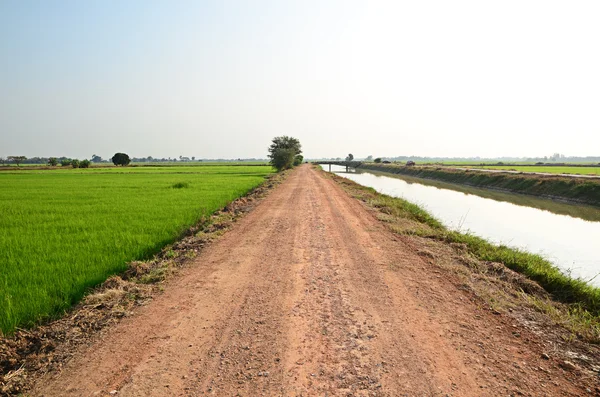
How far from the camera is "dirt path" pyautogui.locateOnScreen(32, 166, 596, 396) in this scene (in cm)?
344

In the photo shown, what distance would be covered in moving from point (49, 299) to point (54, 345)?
1.60m

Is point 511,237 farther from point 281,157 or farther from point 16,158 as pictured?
point 16,158

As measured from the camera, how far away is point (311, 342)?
425cm

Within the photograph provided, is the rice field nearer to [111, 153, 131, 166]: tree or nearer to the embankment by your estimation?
the embankment

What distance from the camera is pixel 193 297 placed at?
5879 mm

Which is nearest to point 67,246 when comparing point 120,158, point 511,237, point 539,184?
point 511,237

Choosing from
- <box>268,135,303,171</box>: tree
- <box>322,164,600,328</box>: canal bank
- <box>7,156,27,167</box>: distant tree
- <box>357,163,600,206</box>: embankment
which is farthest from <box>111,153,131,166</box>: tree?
<box>322,164,600,328</box>: canal bank

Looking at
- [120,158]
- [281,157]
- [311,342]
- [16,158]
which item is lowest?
[311,342]

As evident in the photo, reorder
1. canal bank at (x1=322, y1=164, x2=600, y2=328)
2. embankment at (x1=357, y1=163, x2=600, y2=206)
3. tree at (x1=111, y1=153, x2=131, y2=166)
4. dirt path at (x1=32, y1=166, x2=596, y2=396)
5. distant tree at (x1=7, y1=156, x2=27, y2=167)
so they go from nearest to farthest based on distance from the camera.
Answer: dirt path at (x1=32, y1=166, x2=596, y2=396) < canal bank at (x1=322, y1=164, x2=600, y2=328) < embankment at (x1=357, y1=163, x2=600, y2=206) < tree at (x1=111, y1=153, x2=131, y2=166) < distant tree at (x1=7, y1=156, x2=27, y2=167)

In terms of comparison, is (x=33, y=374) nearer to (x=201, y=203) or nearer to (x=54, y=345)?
(x=54, y=345)

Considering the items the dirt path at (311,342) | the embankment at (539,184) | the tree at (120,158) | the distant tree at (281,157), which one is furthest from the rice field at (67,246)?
the tree at (120,158)

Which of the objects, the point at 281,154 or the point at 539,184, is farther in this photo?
the point at 281,154

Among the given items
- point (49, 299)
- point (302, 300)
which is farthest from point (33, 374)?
point (302, 300)

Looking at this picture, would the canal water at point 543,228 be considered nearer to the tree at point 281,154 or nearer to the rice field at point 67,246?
the rice field at point 67,246
